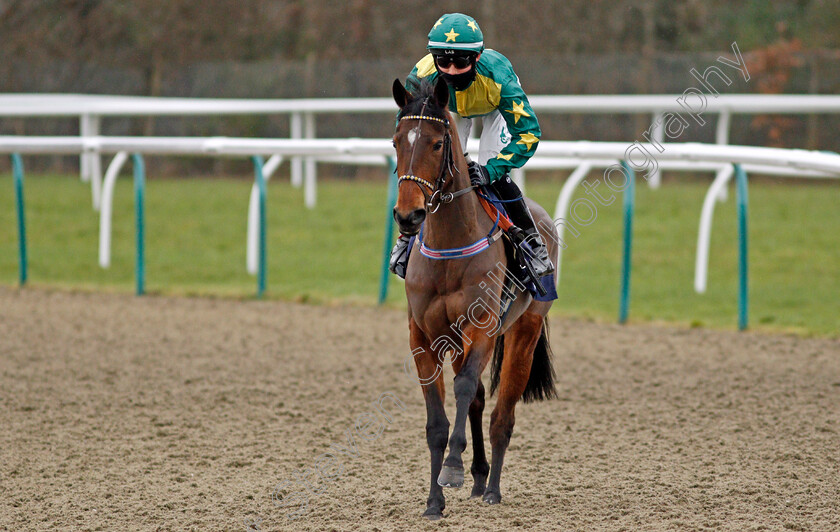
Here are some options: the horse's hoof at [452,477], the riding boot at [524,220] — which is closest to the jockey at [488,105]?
the riding boot at [524,220]

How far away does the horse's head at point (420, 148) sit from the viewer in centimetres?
357

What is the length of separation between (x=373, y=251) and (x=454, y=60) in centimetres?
767

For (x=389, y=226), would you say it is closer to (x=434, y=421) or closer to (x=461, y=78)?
(x=461, y=78)

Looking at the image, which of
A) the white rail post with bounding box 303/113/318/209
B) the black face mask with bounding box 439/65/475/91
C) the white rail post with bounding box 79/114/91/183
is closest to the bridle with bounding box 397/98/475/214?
the black face mask with bounding box 439/65/475/91

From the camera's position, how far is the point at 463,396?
390 centimetres

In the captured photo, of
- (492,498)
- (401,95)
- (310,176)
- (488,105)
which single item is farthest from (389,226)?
(310,176)

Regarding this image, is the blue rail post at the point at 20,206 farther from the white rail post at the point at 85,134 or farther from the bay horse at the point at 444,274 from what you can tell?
the bay horse at the point at 444,274

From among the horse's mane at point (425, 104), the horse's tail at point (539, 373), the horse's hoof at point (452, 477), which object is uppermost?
the horse's mane at point (425, 104)

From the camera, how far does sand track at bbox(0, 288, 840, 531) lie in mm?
4059

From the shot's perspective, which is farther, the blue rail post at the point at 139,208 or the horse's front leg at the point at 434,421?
the blue rail post at the point at 139,208

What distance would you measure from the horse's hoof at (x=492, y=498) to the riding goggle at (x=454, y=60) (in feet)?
5.78

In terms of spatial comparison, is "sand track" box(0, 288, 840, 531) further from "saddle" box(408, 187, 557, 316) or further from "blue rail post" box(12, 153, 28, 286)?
"blue rail post" box(12, 153, 28, 286)

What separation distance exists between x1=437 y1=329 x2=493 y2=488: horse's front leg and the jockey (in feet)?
1.65

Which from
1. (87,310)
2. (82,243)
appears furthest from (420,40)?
(87,310)
